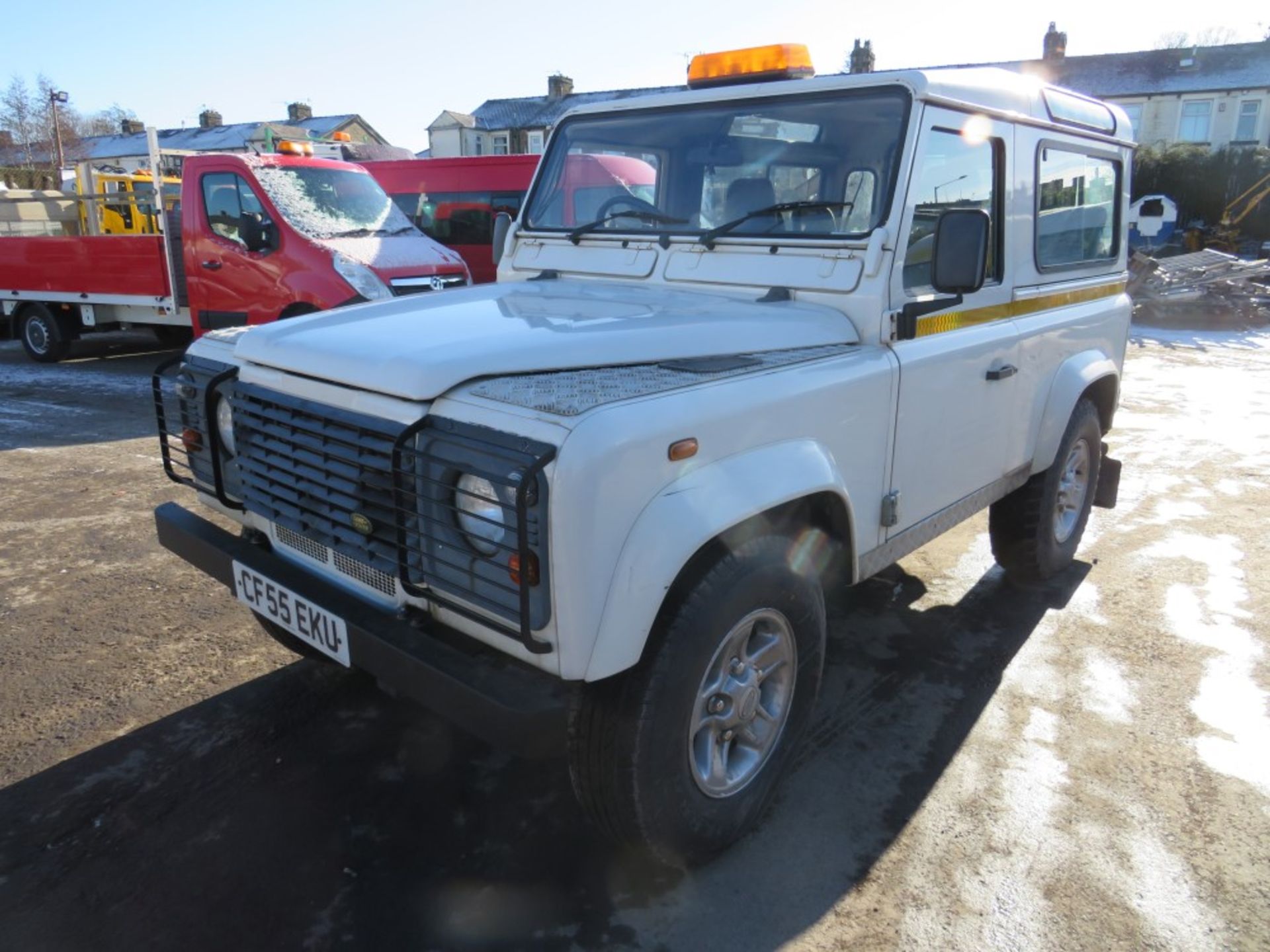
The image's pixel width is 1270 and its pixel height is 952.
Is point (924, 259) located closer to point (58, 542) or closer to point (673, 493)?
point (673, 493)

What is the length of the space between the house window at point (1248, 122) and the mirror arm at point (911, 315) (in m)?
39.4

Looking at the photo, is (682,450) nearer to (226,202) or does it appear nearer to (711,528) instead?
(711,528)

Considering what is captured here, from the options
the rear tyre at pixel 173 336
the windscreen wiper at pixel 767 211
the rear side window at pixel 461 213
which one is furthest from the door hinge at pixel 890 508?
the rear tyre at pixel 173 336

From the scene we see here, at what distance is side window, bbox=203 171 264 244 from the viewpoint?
8.99 m

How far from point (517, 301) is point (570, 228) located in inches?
32.7

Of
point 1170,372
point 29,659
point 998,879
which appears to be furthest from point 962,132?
point 1170,372

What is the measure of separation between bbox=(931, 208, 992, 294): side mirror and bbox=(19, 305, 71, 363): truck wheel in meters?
11.3

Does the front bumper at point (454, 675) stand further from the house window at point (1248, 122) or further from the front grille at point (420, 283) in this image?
the house window at point (1248, 122)

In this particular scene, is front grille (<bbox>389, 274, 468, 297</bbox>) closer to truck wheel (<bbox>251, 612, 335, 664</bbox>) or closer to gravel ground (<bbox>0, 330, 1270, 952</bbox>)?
gravel ground (<bbox>0, 330, 1270, 952</bbox>)

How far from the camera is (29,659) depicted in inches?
145

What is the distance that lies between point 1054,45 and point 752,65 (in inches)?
1488

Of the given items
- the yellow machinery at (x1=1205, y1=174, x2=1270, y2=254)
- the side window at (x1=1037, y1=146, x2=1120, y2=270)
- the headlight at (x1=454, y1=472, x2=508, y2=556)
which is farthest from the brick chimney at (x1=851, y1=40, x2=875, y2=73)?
the headlight at (x1=454, y1=472, x2=508, y2=556)

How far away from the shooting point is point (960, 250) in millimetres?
2861

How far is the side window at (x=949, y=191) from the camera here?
311 centimetres
